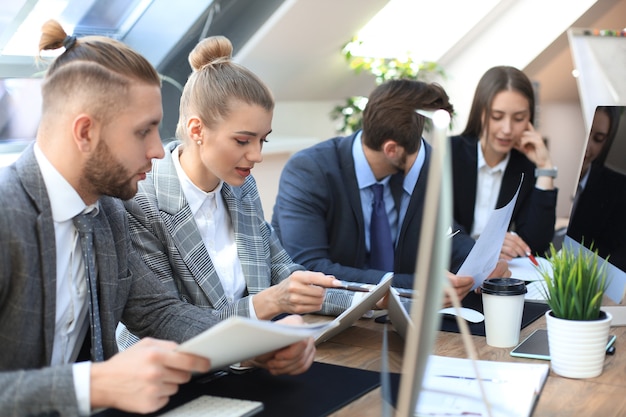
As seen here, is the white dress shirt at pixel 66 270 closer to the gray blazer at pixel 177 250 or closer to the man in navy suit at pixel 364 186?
the gray blazer at pixel 177 250

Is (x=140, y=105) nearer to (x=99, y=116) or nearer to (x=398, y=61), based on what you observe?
(x=99, y=116)

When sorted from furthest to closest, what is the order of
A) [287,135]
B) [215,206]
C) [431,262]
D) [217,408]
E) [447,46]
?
1. [447,46]
2. [287,135]
3. [215,206]
4. [217,408]
5. [431,262]

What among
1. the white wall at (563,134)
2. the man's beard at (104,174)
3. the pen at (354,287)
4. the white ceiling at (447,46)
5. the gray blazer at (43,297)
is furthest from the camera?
the white wall at (563,134)

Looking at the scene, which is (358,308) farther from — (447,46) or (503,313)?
(447,46)

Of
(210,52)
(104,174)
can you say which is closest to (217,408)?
(104,174)

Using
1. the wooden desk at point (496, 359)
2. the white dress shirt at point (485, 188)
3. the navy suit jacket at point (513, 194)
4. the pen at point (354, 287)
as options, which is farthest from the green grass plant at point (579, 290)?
the white dress shirt at point (485, 188)

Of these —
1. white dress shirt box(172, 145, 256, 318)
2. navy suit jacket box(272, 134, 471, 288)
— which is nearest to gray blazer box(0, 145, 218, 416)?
white dress shirt box(172, 145, 256, 318)

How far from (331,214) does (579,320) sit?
1.18 m

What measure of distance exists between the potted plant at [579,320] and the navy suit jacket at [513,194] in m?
1.36

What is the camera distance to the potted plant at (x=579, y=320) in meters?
1.48

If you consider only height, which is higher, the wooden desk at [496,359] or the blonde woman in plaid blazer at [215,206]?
the blonde woman in plaid blazer at [215,206]

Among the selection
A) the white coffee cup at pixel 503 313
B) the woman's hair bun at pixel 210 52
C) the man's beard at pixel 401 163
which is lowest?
the white coffee cup at pixel 503 313

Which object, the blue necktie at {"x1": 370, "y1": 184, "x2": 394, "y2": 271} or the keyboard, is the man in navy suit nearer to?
the blue necktie at {"x1": 370, "y1": 184, "x2": 394, "y2": 271}

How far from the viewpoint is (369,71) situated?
482 centimetres
